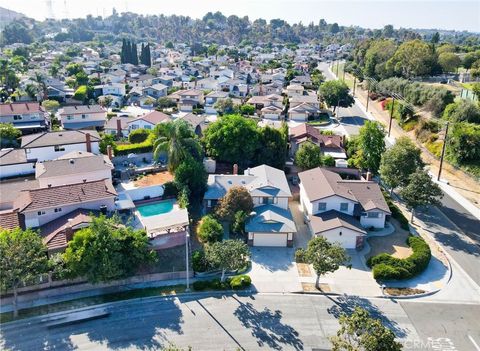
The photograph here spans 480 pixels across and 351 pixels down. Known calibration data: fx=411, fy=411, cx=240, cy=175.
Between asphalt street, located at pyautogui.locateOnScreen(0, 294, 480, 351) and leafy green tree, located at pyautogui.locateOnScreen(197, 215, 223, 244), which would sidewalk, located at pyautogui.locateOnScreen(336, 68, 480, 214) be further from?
leafy green tree, located at pyautogui.locateOnScreen(197, 215, 223, 244)

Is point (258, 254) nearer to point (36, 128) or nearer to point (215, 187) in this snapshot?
point (215, 187)

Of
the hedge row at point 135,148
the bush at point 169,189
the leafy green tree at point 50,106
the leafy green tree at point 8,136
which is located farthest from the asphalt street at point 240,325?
the leafy green tree at point 50,106

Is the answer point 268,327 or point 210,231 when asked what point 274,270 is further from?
point 268,327

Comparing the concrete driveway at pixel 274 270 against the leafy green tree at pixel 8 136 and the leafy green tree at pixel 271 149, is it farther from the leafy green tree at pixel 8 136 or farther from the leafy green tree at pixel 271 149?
the leafy green tree at pixel 8 136

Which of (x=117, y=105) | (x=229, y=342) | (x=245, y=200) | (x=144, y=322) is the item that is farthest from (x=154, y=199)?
(x=117, y=105)

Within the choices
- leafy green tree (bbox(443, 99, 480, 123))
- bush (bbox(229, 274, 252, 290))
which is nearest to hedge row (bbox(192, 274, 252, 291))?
bush (bbox(229, 274, 252, 290))

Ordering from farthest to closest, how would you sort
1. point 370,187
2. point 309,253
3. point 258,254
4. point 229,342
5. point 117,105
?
point 117,105, point 370,187, point 258,254, point 309,253, point 229,342
